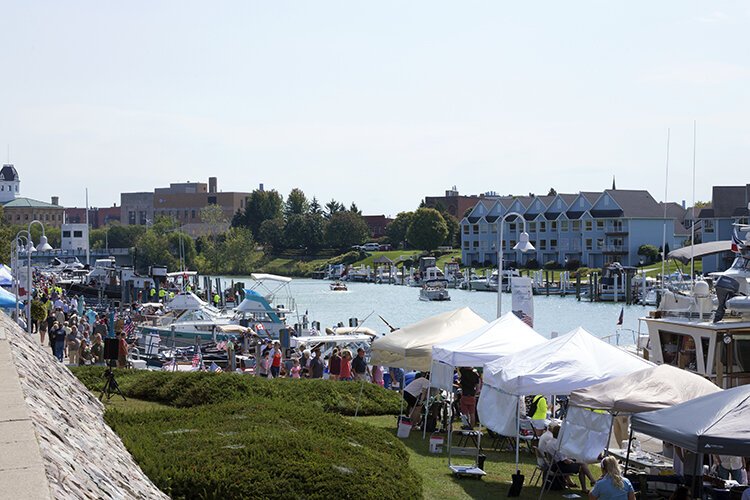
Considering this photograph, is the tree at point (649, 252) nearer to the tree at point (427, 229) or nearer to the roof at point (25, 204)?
the tree at point (427, 229)

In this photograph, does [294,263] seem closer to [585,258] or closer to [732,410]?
[585,258]

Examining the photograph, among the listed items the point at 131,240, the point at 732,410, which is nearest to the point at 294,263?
the point at 131,240

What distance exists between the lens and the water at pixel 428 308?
249ft

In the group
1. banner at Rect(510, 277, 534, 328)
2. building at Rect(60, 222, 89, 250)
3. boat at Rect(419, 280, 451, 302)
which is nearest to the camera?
banner at Rect(510, 277, 534, 328)

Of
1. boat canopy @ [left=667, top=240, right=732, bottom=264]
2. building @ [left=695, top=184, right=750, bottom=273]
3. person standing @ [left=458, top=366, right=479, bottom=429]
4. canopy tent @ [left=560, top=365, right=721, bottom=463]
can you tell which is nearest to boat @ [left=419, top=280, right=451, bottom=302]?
building @ [left=695, top=184, right=750, bottom=273]

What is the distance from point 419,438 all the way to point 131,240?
167285 millimetres

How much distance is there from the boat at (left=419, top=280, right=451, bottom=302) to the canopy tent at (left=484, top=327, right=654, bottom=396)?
93.7m

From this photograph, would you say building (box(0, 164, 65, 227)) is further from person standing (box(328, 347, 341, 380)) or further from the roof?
person standing (box(328, 347, 341, 380))

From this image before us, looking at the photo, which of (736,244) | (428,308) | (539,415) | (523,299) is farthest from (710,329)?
(428,308)

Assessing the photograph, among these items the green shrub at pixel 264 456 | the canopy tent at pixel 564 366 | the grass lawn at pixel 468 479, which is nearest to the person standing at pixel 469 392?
the grass lawn at pixel 468 479

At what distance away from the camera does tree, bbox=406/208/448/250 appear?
520 feet

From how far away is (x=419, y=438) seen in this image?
68.3 feet

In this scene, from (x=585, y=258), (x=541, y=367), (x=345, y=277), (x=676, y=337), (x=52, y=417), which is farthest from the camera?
(x=345, y=277)

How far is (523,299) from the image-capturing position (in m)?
27.2
